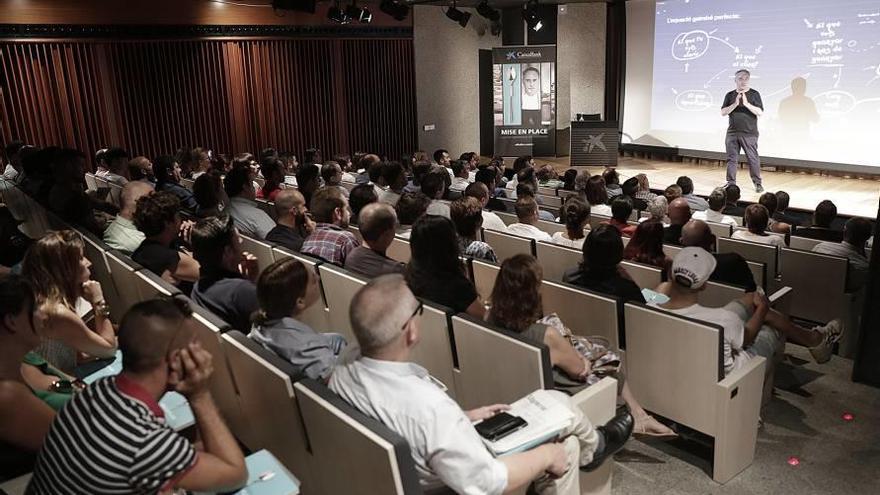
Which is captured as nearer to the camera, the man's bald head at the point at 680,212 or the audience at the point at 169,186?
the man's bald head at the point at 680,212

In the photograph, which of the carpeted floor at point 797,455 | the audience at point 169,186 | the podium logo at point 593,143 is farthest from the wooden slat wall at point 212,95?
the carpeted floor at point 797,455

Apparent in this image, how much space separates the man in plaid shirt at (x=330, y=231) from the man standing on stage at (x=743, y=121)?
708 cm

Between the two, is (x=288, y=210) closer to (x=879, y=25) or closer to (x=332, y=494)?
(x=332, y=494)

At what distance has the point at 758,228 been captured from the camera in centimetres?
504

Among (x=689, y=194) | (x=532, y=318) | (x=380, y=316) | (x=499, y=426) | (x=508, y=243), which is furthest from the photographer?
(x=689, y=194)

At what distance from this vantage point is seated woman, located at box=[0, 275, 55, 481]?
6.40 feet

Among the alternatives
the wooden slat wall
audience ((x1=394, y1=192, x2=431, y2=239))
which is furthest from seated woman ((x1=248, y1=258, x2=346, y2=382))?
the wooden slat wall

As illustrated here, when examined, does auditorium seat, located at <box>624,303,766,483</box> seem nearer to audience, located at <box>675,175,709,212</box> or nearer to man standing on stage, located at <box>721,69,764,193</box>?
audience, located at <box>675,175,709,212</box>

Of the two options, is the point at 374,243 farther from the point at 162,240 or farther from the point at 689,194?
the point at 689,194

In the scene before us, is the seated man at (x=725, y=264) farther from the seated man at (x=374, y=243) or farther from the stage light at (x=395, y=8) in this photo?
the stage light at (x=395, y=8)

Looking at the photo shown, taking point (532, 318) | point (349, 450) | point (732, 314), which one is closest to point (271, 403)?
point (349, 450)

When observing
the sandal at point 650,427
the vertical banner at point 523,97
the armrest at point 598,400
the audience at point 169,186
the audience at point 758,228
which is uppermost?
the vertical banner at point 523,97

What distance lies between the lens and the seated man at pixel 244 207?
198 inches

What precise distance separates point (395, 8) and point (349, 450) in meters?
9.73
